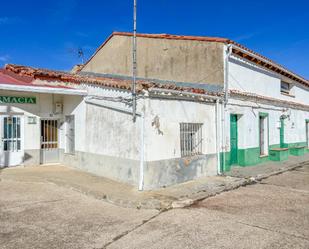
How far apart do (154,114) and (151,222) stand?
3.56 meters

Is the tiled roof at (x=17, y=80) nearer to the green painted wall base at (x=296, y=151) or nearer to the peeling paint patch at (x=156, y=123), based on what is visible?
the peeling paint patch at (x=156, y=123)

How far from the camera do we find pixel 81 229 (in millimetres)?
5594

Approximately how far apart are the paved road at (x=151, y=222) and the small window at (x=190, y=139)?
7.25 feet

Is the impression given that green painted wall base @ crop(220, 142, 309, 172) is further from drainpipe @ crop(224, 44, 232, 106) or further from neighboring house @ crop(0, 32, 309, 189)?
drainpipe @ crop(224, 44, 232, 106)

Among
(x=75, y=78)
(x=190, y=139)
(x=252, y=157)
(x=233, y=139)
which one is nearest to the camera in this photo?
(x=190, y=139)

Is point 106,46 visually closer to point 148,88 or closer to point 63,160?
point 63,160

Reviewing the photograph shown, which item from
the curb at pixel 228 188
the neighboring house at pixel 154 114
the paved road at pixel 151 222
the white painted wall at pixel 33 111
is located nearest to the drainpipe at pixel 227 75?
the neighboring house at pixel 154 114

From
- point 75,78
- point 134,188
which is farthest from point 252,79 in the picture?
point 134,188

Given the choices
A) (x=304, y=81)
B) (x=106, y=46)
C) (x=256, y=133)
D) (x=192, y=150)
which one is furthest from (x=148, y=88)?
(x=304, y=81)

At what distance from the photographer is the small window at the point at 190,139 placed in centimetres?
998

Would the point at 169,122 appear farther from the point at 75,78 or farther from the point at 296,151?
the point at 296,151

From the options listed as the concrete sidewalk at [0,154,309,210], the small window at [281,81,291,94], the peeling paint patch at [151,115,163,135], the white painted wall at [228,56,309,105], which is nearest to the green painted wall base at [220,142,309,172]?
the concrete sidewalk at [0,154,309,210]

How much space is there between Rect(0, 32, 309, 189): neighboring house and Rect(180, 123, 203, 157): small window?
0.12 feet

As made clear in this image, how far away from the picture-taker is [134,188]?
28.5 feet
